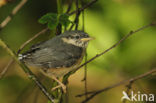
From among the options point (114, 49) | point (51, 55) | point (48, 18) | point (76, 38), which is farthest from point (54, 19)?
point (114, 49)

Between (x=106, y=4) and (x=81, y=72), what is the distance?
0.92 meters

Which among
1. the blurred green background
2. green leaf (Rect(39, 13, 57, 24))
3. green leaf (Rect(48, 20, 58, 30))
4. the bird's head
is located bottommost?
the blurred green background

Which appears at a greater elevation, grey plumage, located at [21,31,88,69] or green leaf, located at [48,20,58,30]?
green leaf, located at [48,20,58,30]

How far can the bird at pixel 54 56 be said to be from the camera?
105 inches

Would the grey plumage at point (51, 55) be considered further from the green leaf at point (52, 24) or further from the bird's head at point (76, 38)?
the green leaf at point (52, 24)

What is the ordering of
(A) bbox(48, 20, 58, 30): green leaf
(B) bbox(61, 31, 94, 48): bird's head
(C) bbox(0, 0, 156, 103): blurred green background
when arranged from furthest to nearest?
(C) bbox(0, 0, 156, 103): blurred green background → (B) bbox(61, 31, 94, 48): bird's head → (A) bbox(48, 20, 58, 30): green leaf

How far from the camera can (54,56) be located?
2785mm

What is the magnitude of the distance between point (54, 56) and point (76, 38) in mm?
385

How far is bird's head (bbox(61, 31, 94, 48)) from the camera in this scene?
2.88 metres

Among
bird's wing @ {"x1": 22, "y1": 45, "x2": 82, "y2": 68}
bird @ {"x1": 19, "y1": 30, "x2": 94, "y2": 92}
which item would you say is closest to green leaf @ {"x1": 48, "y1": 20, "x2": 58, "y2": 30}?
bird @ {"x1": 19, "y1": 30, "x2": 94, "y2": 92}

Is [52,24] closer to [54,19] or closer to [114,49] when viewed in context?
[54,19]

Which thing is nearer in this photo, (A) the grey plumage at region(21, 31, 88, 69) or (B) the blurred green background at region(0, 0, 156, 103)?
(A) the grey plumage at region(21, 31, 88, 69)

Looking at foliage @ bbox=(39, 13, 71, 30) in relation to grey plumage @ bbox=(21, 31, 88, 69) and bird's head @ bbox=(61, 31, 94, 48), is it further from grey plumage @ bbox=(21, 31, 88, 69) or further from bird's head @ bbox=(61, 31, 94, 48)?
bird's head @ bbox=(61, 31, 94, 48)

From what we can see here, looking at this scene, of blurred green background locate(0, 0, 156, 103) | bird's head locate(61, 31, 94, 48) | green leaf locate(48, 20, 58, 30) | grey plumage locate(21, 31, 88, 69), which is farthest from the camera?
blurred green background locate(0, 0, 156, 103)
